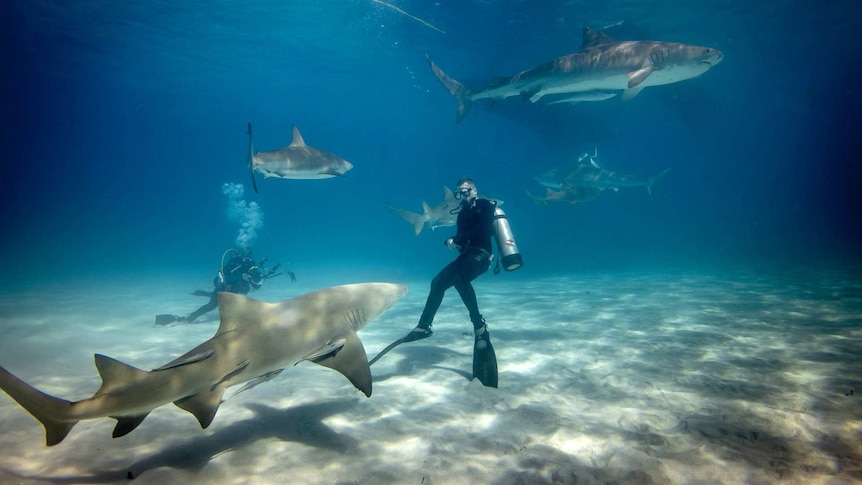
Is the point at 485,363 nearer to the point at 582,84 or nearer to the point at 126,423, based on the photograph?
the point at 126,423

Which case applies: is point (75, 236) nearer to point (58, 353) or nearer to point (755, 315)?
point (58, 353)

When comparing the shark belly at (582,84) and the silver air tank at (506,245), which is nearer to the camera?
the silver air tank at (506,245)

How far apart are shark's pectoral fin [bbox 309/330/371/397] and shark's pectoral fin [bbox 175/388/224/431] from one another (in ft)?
2.49

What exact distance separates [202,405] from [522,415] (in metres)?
2.92

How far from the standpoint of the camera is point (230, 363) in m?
2.91

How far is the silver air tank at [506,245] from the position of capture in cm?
516

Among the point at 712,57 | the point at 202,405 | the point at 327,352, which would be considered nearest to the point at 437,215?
the point at 712,57

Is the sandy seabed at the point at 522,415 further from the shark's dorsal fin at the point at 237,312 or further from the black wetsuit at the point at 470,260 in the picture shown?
the shark's dorsal fin at the point at 237,312

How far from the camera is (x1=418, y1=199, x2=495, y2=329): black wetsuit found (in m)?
5.45

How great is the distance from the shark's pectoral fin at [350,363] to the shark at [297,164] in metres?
4.81

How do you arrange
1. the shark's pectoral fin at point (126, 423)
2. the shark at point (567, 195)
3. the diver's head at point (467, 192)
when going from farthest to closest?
the shark at point (567, 195) < the diver's head at point (467, 192) < the shark's pectoral fin at point (126, 423)

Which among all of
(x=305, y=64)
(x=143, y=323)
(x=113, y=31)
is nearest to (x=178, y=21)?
(x=113, y=31)

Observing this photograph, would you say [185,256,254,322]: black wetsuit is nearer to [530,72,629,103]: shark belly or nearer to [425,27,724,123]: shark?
[425,27,724,123]: shark

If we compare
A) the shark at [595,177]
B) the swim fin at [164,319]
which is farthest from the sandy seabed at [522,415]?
the shark at [595,177]
